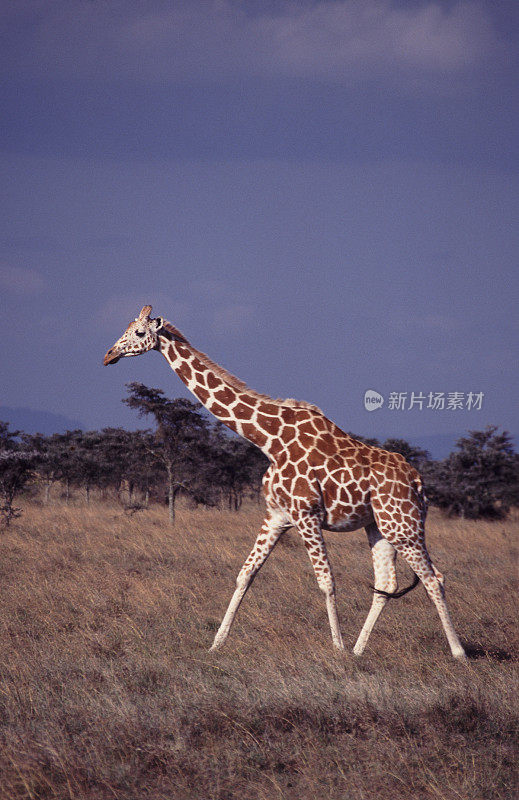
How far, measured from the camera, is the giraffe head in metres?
8.27

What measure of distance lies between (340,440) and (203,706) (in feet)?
11.3

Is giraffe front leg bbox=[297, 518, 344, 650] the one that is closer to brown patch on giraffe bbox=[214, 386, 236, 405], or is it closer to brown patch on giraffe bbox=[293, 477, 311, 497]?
brown patch on giraffe bbox=[293, 477, 311, 497]

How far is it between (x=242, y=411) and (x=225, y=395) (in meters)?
0.29

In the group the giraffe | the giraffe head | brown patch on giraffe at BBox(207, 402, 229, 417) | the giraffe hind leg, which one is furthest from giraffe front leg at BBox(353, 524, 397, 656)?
the giraffe head

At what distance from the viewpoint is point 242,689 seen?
6.18m

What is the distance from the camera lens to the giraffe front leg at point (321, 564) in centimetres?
766

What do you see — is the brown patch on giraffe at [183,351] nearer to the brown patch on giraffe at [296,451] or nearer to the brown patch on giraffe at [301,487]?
the brown patch on giraffe at [296,451]

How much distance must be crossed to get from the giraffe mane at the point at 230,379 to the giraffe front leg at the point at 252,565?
1.35m

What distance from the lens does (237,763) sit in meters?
4.91

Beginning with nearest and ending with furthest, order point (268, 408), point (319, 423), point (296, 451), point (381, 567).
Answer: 1. point (296, 451)
2. point (381, 567)
3. point (319, 423)
4. point (268, 408)

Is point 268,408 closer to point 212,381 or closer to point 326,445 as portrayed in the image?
point 212,381

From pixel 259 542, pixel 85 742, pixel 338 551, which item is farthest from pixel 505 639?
pixel 338 551

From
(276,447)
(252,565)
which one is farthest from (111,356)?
(252,565)

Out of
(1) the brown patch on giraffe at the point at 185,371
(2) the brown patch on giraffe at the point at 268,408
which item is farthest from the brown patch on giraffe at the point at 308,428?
(1) the brown patch on giraffe at the point at 185,371
